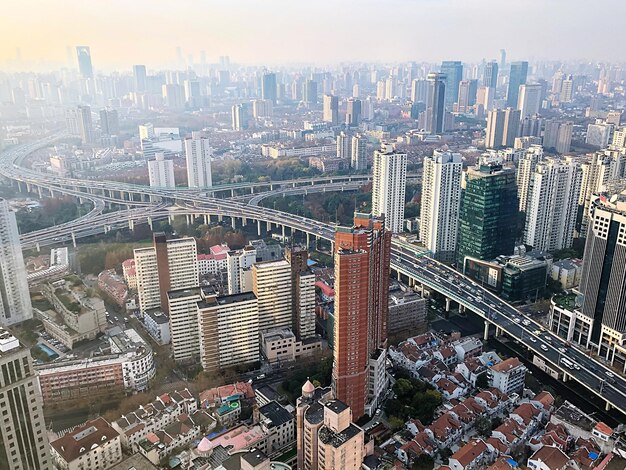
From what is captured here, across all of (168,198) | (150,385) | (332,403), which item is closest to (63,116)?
(168,198)

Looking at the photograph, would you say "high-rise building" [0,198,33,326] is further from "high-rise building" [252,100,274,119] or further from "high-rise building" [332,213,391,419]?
"high-rise building" [252,100,274,119]

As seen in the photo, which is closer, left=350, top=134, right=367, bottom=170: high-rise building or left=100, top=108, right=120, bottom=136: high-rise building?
left=100, top=108, right=120, bottom=136: high-rise building

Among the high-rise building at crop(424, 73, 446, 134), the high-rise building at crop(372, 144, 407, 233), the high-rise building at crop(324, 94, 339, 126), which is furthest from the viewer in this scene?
the high-rise building at crop(324, 94, 339, 126)

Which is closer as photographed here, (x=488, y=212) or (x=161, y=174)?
(x=488, y=212)

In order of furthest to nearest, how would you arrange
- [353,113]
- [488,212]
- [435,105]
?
[353,113] → [435,105] → [488,212]

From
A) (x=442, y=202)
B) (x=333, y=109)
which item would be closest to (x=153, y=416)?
(x=442, y=202)

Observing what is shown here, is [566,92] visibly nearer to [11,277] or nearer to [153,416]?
[11,277]

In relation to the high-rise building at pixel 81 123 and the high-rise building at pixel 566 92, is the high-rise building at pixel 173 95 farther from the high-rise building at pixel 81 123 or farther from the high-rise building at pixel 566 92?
the high-rise building at pixel 566 92

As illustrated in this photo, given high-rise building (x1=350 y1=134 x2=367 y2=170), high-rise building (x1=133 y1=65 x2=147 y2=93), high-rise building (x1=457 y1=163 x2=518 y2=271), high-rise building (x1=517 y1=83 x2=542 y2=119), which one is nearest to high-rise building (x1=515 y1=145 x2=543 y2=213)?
high-rise building (x1=457 y1=163 x2=518 y2=271)
